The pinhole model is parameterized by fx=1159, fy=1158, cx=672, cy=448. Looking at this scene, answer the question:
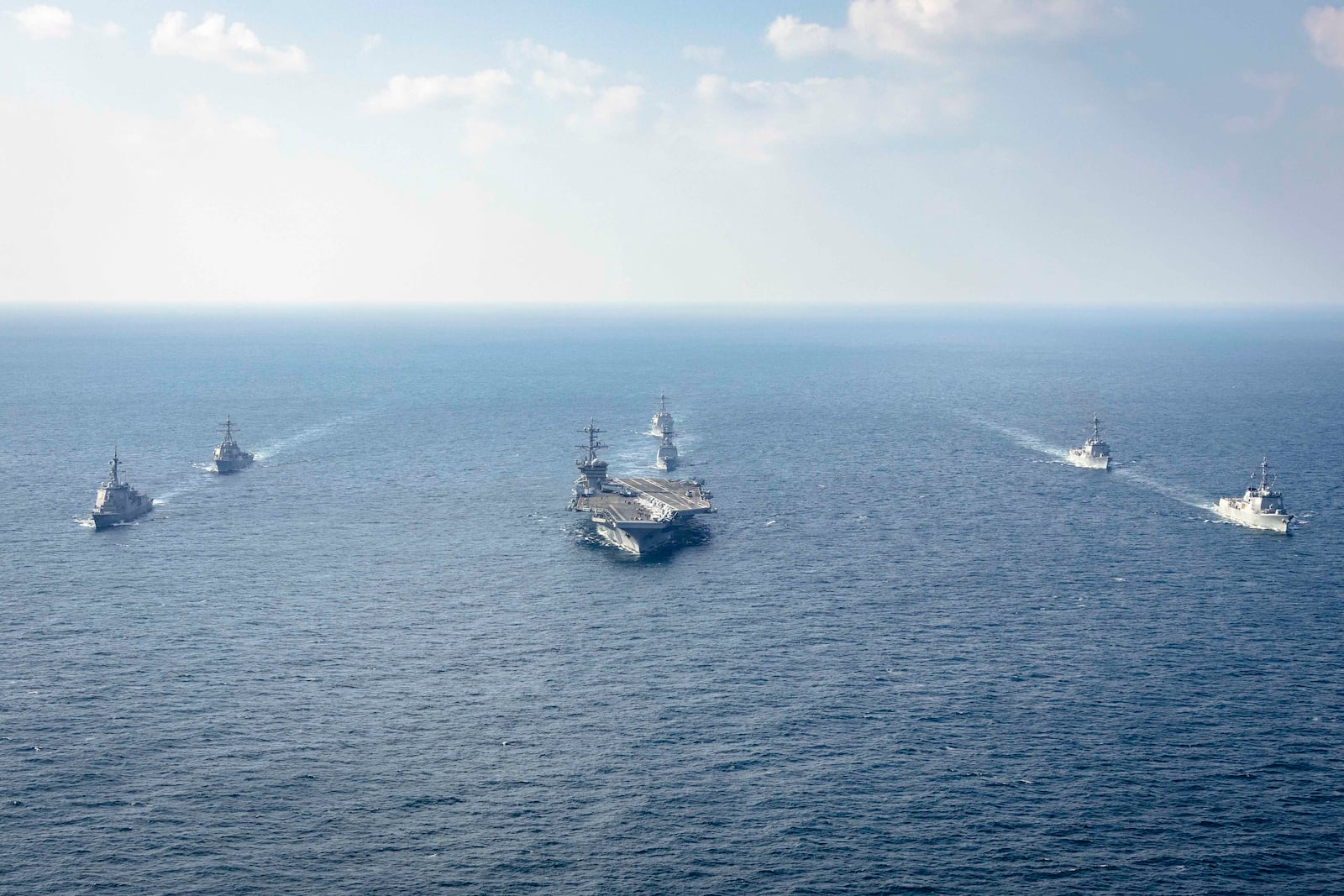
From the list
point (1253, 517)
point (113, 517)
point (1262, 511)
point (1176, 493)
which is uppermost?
point (1262, 511)

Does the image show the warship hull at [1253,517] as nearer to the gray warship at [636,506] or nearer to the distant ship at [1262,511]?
the distant ship at [1262,511]

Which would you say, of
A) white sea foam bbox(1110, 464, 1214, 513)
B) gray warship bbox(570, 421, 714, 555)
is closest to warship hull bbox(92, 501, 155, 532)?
gray warship bbox(570, 421, 714, 555)

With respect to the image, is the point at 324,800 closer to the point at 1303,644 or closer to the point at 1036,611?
the point at 1036,611

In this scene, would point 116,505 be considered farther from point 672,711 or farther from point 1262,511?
point 1262,511

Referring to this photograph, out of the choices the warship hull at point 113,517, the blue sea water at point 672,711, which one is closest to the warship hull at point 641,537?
the blue sea water at point 672,711

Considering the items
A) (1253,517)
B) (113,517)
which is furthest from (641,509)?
(1253,517)

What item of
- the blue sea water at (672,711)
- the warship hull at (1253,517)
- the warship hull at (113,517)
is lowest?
the blue sea water at (672,711)
